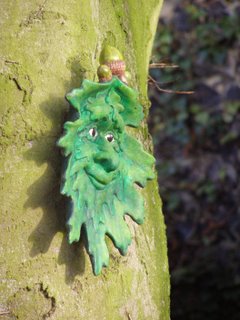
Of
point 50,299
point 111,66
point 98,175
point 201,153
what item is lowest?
point 201,153

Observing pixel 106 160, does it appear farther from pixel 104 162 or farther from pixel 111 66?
pixel 111 66

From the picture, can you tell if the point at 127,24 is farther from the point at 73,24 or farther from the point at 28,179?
the point at 28,179

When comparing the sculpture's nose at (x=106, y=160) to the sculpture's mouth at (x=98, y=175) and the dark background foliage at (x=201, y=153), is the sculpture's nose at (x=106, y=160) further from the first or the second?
the dark background foliage at (x=201, y=153)

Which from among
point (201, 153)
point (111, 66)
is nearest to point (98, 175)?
point (111, 66)

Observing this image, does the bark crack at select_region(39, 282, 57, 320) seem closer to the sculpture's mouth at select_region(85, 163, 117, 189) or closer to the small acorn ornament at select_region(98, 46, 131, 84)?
the sculpture's mouth at select_region(85, 163, 117, 189)

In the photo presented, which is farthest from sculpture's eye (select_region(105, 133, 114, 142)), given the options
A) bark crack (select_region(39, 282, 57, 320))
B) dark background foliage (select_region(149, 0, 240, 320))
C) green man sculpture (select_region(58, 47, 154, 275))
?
dark background foliage (select_region(149, 0, 240, 320))

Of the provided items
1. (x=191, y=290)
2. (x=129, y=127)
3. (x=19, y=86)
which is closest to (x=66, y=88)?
(x=19, y=86)

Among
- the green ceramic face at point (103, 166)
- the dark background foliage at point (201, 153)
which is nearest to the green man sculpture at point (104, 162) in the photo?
the green ceramic face at point (103, 166)
